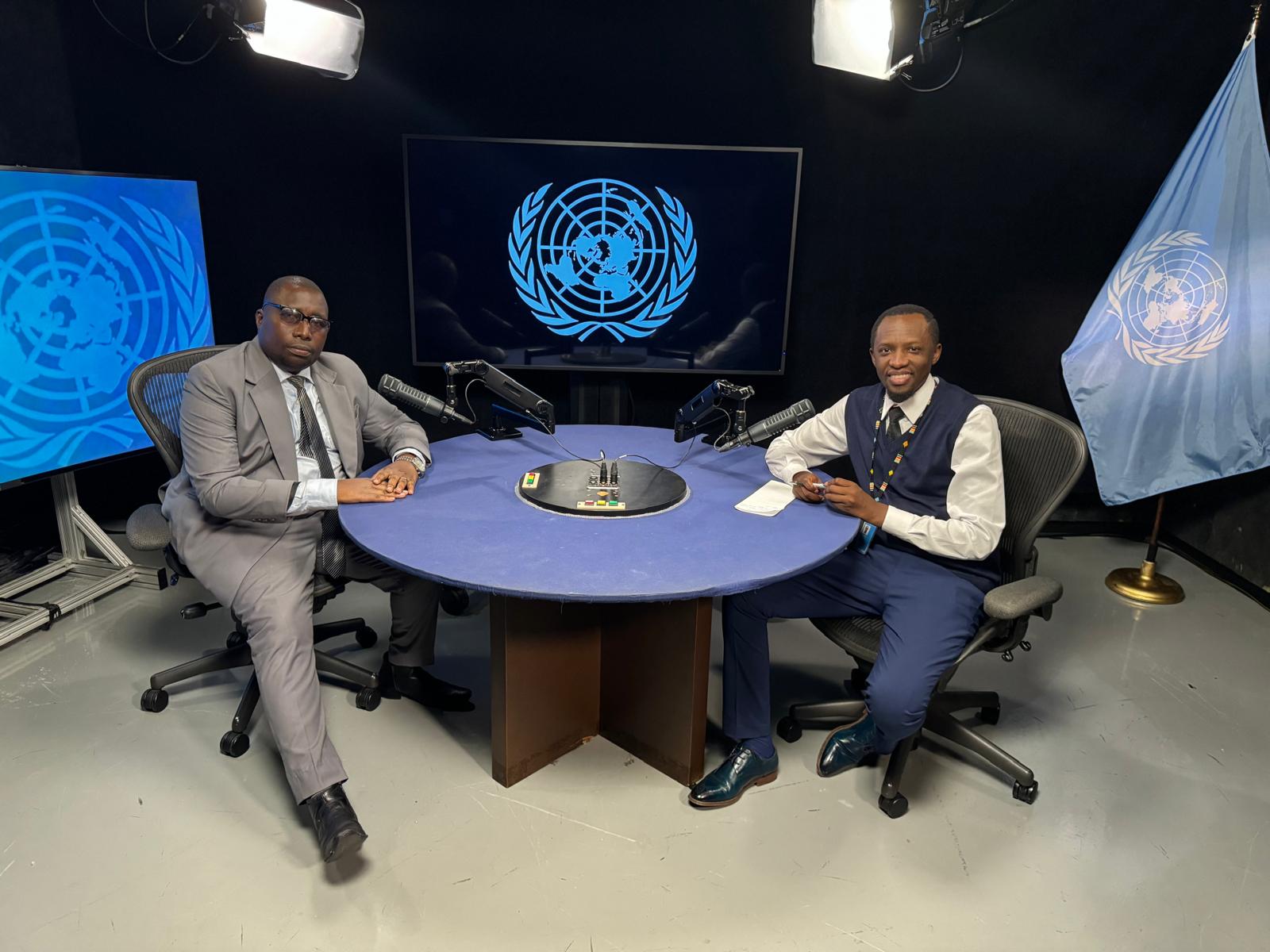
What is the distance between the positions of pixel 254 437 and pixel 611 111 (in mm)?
2330

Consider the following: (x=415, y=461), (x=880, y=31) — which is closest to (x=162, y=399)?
(x=415, y=461)

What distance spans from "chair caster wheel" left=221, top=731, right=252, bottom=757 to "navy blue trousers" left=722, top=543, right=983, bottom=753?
1386 millimetres

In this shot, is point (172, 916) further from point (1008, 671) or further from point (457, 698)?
point (1008, 671)

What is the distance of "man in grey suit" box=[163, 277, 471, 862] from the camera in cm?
210

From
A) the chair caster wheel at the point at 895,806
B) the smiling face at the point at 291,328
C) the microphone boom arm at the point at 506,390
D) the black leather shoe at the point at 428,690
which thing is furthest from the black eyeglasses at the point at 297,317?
the chair caster wheel at the point at 895,806

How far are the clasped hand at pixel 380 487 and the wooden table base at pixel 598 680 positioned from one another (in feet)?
1.39

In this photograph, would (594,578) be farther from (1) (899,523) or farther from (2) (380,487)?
(1) (899,523)

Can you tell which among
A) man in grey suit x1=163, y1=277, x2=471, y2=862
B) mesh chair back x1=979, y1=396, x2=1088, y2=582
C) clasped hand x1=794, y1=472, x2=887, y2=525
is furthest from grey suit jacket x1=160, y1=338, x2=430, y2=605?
mesh chair back x1=979, y1=396, x2=1088, y2=582

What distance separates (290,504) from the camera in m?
2.28

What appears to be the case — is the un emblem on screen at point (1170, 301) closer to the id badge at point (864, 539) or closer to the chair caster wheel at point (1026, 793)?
the id badge at point (864, 539)

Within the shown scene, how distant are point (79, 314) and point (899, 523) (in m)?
3.15

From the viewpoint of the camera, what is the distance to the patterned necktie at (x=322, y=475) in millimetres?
2480

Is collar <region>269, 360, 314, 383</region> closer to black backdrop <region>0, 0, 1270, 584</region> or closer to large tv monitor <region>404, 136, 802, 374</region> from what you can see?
large tv monitor <region>404, 136, 802, 374</region>

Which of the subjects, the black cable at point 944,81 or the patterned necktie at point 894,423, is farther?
the black cable at point 944,81
